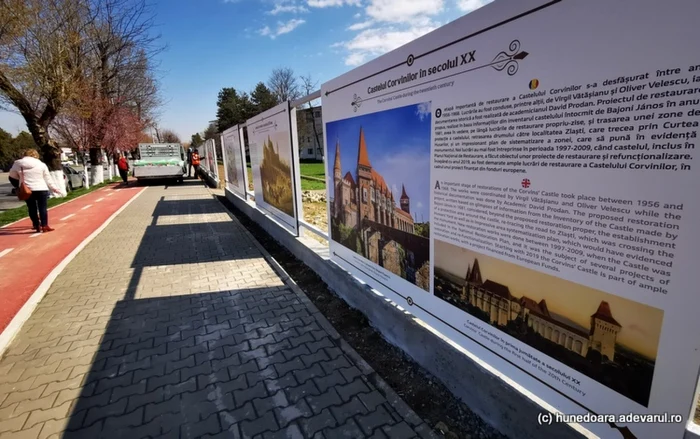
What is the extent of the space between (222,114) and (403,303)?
240 ft

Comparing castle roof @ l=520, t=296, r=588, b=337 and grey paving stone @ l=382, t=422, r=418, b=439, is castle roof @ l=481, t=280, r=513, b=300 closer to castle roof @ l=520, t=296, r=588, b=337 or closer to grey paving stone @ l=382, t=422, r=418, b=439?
castle roof @ l=520, t=296, r=588, b=337

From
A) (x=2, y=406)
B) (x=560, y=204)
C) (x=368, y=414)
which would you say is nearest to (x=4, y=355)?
→ (x=2, y=406)

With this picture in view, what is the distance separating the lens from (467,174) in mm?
2219

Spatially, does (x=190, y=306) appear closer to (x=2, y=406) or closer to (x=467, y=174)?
(x=2, y=406)

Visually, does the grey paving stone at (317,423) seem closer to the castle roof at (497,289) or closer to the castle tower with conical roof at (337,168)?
the castle roof at (497,289)

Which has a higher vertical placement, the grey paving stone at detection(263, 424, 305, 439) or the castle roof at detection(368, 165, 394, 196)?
the castle roof at detection(368, 165, 394, 196)

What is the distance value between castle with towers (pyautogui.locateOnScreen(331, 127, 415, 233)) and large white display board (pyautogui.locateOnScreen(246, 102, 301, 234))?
5.52ft

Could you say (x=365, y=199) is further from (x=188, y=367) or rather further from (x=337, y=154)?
(x=188, y=367)

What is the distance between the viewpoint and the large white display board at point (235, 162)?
1015 centimetres

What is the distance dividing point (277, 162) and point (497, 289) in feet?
16.5

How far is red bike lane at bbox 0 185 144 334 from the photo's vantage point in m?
4.89

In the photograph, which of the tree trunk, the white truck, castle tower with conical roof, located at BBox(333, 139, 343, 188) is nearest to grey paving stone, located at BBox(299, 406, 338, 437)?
castle tower with conical roof, located at BBox(333, 139, 343, 188)

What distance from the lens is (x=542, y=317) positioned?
6.30ft

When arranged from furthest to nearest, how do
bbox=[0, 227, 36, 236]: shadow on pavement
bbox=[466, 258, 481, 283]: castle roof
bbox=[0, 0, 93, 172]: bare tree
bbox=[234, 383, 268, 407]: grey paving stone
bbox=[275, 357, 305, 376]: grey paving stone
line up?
bbox=[0, 0, 93, 172]: bare tree, bbox=[0, 227, 36, 236]: shadow on pavement, bbox=[275, 357, 305, 376]: grey paving stone, bbox=[234, 383, 268, 407]: grey paving stone, bbox=[466, 258, 481, 283]: castle roof
